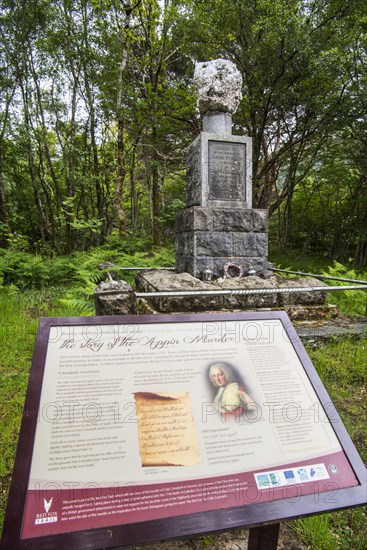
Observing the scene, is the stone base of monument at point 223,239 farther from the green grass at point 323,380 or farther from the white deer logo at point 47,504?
the white deer logo at point 47,504

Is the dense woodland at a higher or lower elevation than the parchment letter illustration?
higher

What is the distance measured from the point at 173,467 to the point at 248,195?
15.2 ft

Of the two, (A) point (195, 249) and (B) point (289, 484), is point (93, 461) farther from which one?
(A) point (195, 249)

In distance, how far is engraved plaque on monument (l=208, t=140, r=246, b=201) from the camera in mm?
5023

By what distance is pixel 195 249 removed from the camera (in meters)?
4.81

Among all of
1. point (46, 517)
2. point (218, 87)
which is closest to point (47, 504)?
point (46, 517)

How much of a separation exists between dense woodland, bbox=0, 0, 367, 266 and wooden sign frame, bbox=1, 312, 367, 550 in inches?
249

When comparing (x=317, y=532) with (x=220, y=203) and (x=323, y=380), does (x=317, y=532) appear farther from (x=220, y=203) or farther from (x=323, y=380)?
(x=220, y=203)

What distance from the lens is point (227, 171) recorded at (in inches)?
200

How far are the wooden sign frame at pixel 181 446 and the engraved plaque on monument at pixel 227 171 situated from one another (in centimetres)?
383

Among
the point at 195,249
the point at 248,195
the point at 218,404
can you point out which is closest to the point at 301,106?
the point at 248,195

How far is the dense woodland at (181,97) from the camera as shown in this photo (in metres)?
7.67

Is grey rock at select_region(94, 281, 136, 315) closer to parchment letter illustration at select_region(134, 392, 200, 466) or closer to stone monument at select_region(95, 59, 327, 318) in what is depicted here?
parchment letter illustration at select_region(134, 392, 200, 466)

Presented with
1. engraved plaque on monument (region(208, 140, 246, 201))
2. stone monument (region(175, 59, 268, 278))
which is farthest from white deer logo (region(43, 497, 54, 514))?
engraved plaque on monument (region(208, 140, 246, 201))
